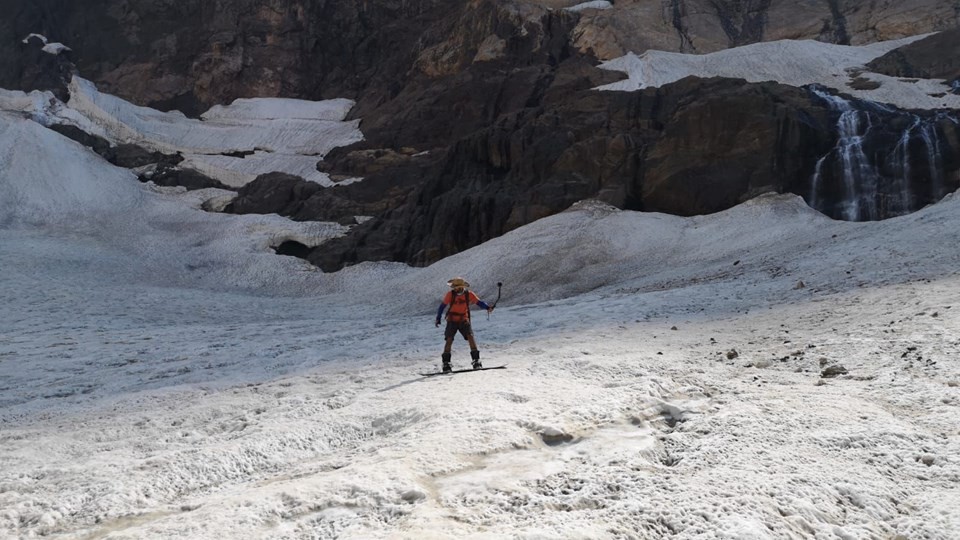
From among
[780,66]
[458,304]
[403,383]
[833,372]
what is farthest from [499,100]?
[833,372]

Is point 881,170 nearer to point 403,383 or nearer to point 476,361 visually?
point 476,361

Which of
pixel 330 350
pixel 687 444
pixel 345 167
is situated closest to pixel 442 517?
pixel 687 444

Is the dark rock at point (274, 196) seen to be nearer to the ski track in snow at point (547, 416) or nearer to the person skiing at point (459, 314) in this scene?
the ski track in snow at point (547, 416)

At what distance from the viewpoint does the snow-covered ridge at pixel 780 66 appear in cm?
4541

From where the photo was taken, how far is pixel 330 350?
1579 centimetres

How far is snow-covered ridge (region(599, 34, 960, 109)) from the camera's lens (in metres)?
45.4

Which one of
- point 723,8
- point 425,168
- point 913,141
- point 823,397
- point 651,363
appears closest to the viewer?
point 823,397

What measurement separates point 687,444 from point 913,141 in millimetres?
32986

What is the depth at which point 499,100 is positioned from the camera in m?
56.0

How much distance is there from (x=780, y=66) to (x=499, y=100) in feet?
60.1

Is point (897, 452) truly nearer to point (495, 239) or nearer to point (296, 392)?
Answer: point (296, 392)

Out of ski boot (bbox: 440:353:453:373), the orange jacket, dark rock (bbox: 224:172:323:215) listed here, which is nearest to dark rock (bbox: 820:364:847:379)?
the orange jacket

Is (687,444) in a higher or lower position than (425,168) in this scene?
lower

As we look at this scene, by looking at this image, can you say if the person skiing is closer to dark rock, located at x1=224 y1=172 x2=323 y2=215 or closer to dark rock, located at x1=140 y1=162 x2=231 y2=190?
dark rock, located at x1=224 y1=172 x2=323 y2=215
